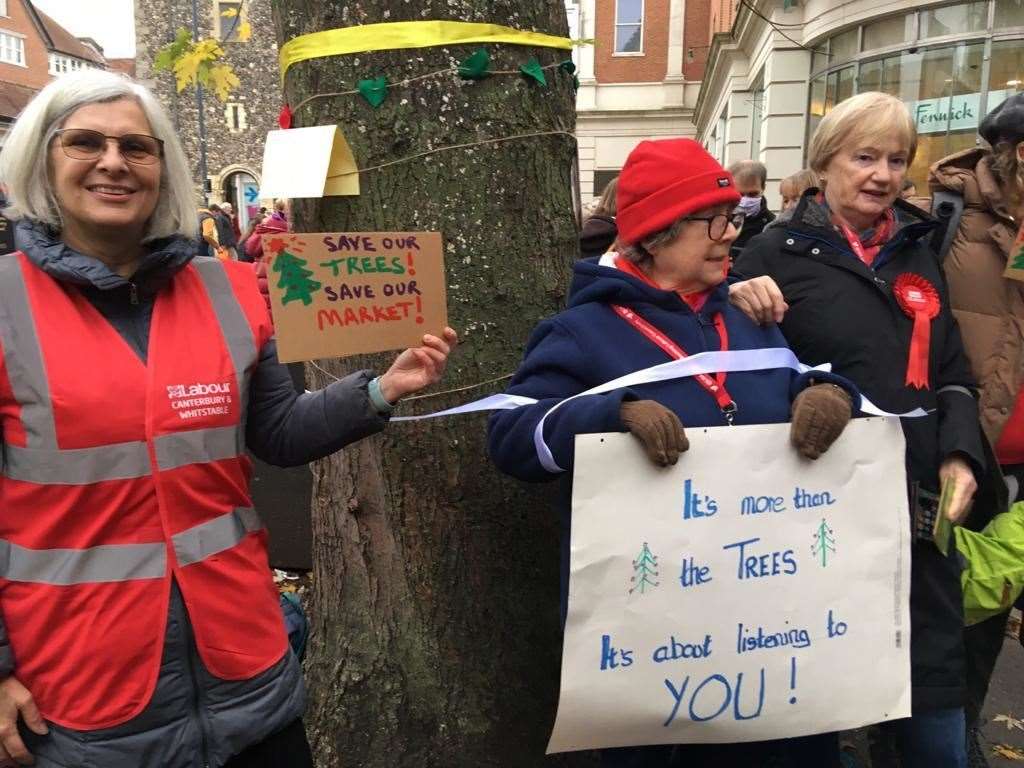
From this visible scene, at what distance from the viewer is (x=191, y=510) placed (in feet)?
5.16

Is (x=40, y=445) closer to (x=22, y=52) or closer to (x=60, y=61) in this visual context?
(x=22, y=52)

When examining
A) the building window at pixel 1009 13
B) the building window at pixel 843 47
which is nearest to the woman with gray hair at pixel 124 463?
the building window at pixel 1009 13

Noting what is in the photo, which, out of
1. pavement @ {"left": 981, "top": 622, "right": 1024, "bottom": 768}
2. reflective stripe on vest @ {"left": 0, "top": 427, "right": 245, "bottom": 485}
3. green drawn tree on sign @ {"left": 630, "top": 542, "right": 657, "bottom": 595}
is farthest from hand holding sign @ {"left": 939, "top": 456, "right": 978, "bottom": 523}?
reflective stripe on vest @ {"left": 0, "top": 427, "right": 245, "bottom": 485}

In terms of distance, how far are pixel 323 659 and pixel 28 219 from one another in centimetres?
145

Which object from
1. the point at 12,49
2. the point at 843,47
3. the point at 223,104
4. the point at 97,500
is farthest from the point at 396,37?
the point at 12,49

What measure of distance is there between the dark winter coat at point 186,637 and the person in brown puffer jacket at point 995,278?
5.42ft

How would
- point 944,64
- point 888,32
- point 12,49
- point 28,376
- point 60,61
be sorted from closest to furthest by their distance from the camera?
point 28,376, point 944,64, point 888,32, point 12,49, point 60,61

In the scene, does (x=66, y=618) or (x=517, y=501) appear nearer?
(x=66, y=618)

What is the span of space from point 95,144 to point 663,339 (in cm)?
119

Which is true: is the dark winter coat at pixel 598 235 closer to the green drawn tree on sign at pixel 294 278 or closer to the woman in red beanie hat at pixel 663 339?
the woman in red beanie hat at pixel 663 339

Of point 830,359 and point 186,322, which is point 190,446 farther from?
point 830,359

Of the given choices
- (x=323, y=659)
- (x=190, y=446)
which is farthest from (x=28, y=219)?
(x=323, y=659)

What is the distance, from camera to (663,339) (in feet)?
5.91

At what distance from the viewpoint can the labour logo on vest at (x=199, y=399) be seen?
1546 mm
